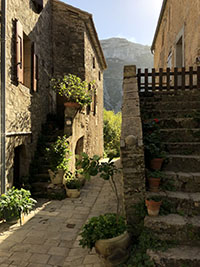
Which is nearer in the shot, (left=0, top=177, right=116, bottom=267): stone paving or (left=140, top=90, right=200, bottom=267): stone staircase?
(left=140, top=90, right=200, bottom=267): stone staircase

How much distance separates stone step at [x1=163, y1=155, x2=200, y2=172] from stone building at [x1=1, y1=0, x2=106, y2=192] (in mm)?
3667

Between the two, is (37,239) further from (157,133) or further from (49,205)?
(157,133)

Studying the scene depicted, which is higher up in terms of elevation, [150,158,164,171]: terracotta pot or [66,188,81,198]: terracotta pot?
[150,158,164,171]: terracotta pot

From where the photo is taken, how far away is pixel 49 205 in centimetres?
542

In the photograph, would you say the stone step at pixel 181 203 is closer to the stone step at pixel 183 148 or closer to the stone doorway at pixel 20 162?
the stone step at pixel 183 148

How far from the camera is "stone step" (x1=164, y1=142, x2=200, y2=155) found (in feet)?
11.9

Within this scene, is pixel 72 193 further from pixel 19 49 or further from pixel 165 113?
pixel 19 49

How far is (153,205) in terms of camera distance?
2.55m

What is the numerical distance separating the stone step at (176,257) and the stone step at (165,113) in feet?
9.69

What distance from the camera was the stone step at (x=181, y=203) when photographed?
2.67 m

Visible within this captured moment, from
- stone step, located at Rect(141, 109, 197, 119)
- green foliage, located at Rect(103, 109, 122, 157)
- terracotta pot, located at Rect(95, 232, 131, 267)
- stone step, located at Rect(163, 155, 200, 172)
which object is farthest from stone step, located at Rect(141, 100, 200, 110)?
green foliage, located at Rect(103, 109, 122, 157)

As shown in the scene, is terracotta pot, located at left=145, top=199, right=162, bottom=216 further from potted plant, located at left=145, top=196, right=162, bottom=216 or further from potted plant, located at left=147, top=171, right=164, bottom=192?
potted plant, located at left=147, top=171, right=164, bottom=192

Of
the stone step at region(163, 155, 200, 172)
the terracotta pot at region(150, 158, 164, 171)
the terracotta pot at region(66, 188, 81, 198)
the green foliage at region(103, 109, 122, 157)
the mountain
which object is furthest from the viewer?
the mountain

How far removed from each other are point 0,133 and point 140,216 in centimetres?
361
